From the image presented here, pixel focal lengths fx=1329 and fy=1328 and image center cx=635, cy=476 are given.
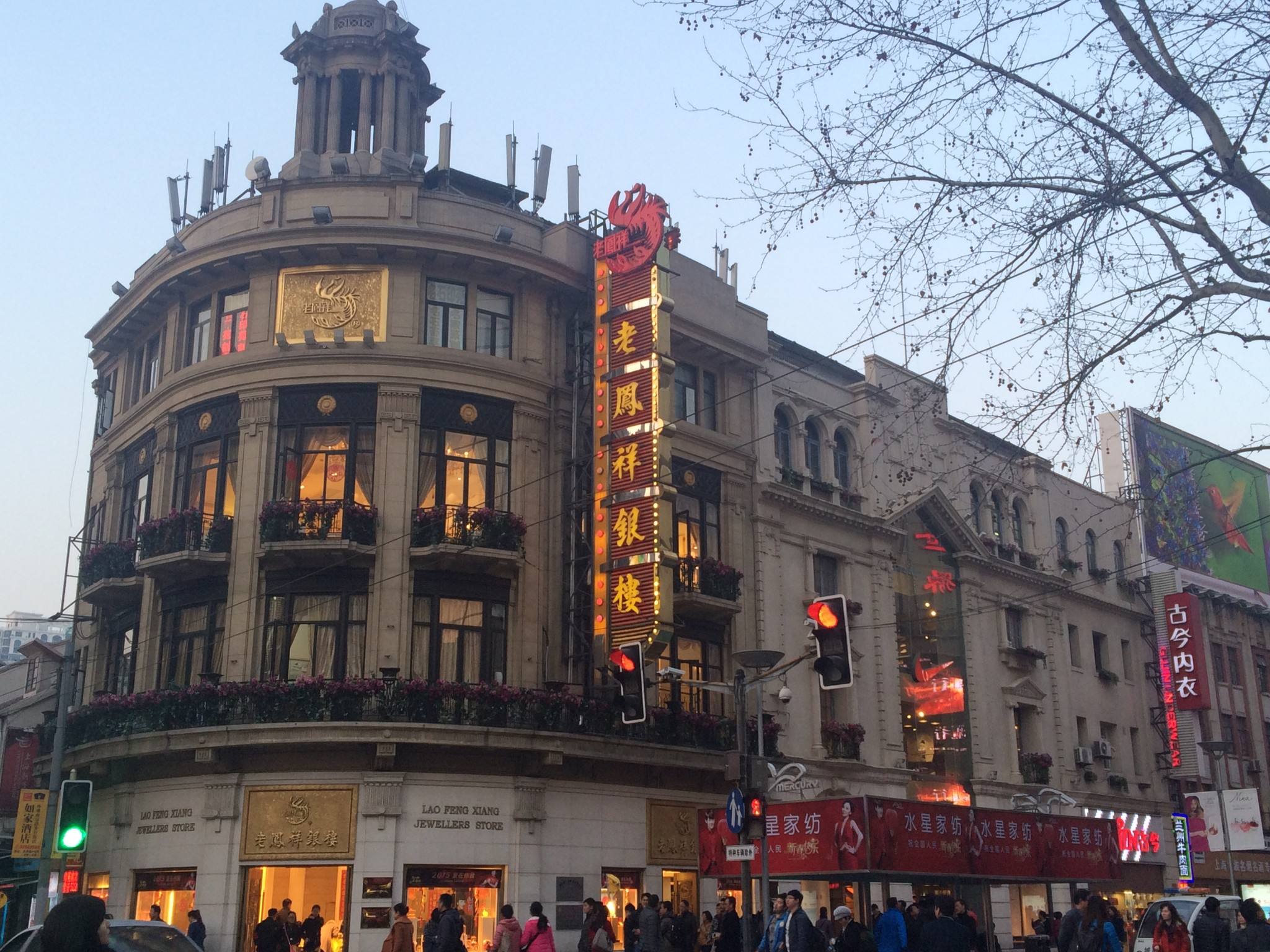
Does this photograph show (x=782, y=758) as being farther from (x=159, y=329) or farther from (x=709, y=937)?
(x=159, y=329)

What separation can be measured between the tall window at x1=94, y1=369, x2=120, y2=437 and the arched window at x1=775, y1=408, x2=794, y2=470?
1932 centimetres

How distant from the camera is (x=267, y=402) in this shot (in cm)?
3159

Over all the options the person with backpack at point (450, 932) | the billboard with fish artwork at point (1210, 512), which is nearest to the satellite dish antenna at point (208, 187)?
the person with backpack at point (450, 932)

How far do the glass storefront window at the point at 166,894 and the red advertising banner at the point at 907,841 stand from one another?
37.9 ft

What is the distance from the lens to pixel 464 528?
30.7m

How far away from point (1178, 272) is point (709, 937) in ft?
67.5

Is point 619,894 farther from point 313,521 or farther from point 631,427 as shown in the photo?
point 313,521

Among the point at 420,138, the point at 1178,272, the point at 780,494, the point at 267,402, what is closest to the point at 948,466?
the point at 780,494

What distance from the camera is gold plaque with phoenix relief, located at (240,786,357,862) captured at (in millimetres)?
28109

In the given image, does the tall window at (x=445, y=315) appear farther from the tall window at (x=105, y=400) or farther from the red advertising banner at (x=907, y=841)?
the red advertising banner at (x=907, y=841)

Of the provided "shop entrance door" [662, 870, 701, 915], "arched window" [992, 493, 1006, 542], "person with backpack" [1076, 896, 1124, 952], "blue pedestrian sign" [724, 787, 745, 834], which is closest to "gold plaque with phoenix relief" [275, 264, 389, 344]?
"shop entrance door" [662, 870, 701, 915]

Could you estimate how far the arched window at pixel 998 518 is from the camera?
158 ft

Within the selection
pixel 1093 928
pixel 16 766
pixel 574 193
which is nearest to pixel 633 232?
pixel 574 193

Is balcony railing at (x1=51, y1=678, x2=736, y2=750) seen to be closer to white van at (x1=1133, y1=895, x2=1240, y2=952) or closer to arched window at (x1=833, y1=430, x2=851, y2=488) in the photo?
white van at (x1=1133, y1=895, x2=1240, y2=952)
